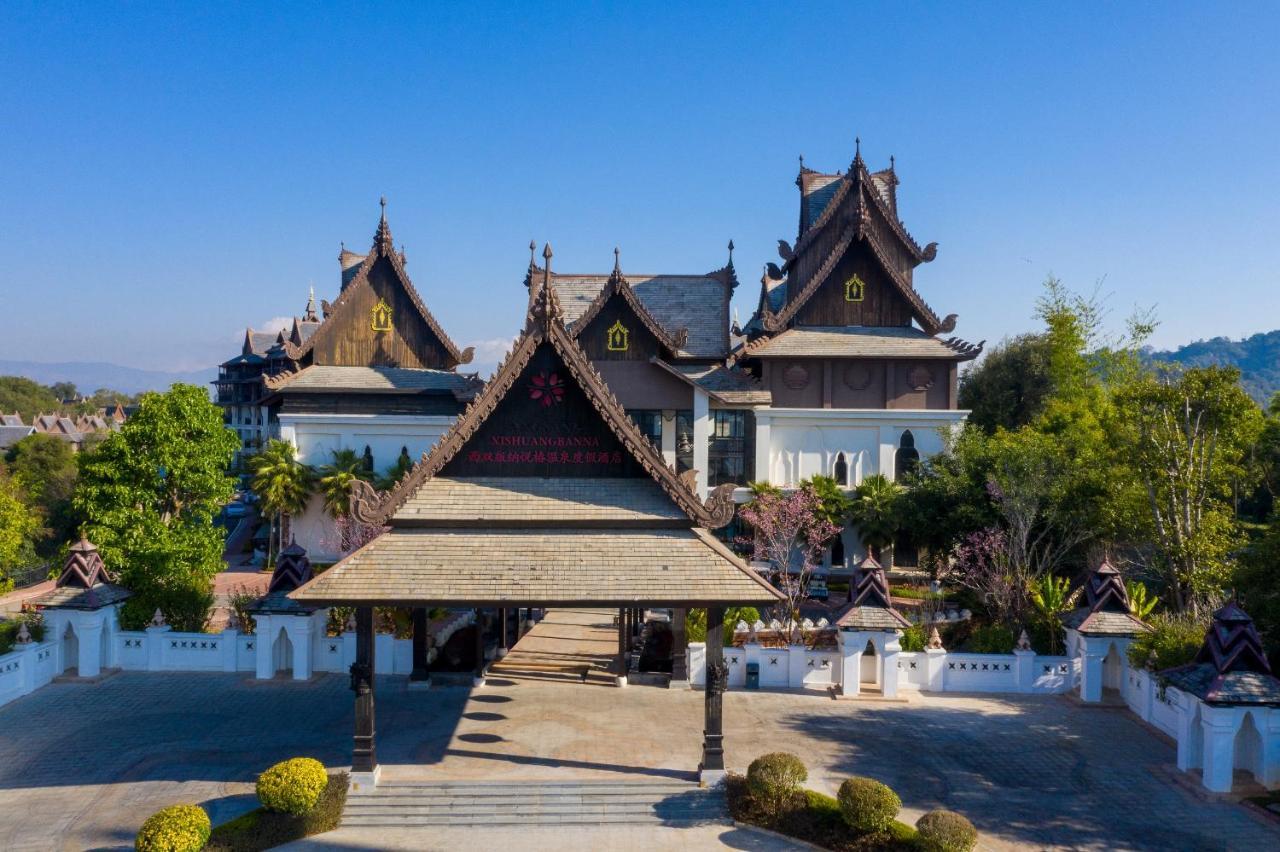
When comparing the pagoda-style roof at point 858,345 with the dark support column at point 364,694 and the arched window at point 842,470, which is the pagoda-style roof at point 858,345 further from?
the dark support column at point 364,694

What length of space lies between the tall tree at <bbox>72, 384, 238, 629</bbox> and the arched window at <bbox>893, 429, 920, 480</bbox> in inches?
1067

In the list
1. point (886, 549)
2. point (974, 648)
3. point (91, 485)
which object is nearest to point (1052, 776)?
point (974, 648)

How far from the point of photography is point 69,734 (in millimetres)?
18922

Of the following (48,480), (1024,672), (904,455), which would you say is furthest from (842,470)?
(48,480)

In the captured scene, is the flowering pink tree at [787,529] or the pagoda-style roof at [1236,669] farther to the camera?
the flowering pink tree at [787,529]

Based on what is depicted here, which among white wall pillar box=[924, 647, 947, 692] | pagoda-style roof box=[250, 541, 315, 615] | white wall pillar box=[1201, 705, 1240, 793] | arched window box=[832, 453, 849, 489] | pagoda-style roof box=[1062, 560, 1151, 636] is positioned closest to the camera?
white wall pillar box=[1201, 705, 1240, 793]

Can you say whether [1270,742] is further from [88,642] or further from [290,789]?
[88,642]

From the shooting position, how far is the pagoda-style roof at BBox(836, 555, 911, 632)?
22.1 m

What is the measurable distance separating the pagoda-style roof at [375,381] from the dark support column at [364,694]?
22.9m

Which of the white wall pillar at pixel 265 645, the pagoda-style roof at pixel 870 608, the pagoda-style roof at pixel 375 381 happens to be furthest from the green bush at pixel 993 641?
the pagoda-style roof at pixel 375 381

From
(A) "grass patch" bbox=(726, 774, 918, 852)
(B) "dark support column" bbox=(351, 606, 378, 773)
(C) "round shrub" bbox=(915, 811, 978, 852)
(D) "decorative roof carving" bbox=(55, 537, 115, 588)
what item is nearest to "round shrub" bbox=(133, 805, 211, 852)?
(B) "dark support column" bbox=(351, 606, 378, 773)

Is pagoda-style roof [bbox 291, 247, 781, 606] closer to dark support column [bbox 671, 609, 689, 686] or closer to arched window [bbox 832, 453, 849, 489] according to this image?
dark support column [bbox 671, 609, 689, 686]

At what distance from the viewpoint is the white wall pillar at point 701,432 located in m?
37.2

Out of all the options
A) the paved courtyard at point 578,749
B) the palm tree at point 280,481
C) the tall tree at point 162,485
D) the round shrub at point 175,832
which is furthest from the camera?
the palm tree at point 280,481
